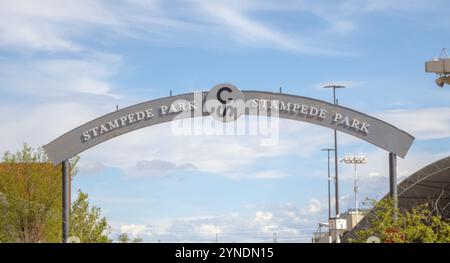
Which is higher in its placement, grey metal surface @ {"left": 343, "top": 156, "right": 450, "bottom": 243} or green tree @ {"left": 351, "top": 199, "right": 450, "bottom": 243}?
grey metal surface @ {"left": 343, "top": 156, "right": 450, "bottom": 243}

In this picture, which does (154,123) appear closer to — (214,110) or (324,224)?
(214,110)

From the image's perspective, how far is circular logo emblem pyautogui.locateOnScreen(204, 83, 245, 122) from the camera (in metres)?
35.4

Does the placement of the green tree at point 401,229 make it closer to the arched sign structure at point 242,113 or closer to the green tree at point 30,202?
the arched sign structure at point 242,113

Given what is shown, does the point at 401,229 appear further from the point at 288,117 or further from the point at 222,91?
the point at 222,91

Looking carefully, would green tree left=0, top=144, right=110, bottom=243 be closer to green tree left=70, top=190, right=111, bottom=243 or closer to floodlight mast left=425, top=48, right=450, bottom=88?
green tree left=70, top=190, right=111, bottom=243

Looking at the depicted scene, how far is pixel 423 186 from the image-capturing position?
162ft

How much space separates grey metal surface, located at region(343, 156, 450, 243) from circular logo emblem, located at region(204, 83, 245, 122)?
1064 cm

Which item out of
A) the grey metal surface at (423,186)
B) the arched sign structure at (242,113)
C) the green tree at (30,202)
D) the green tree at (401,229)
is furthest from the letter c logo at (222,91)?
the green tree at (30,202)

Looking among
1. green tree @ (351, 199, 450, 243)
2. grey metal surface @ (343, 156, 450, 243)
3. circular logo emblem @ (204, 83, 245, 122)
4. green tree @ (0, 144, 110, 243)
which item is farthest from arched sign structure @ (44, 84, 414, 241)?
green tree @ (0, 144, 110, 243)

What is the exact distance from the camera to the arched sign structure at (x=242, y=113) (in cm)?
3553
